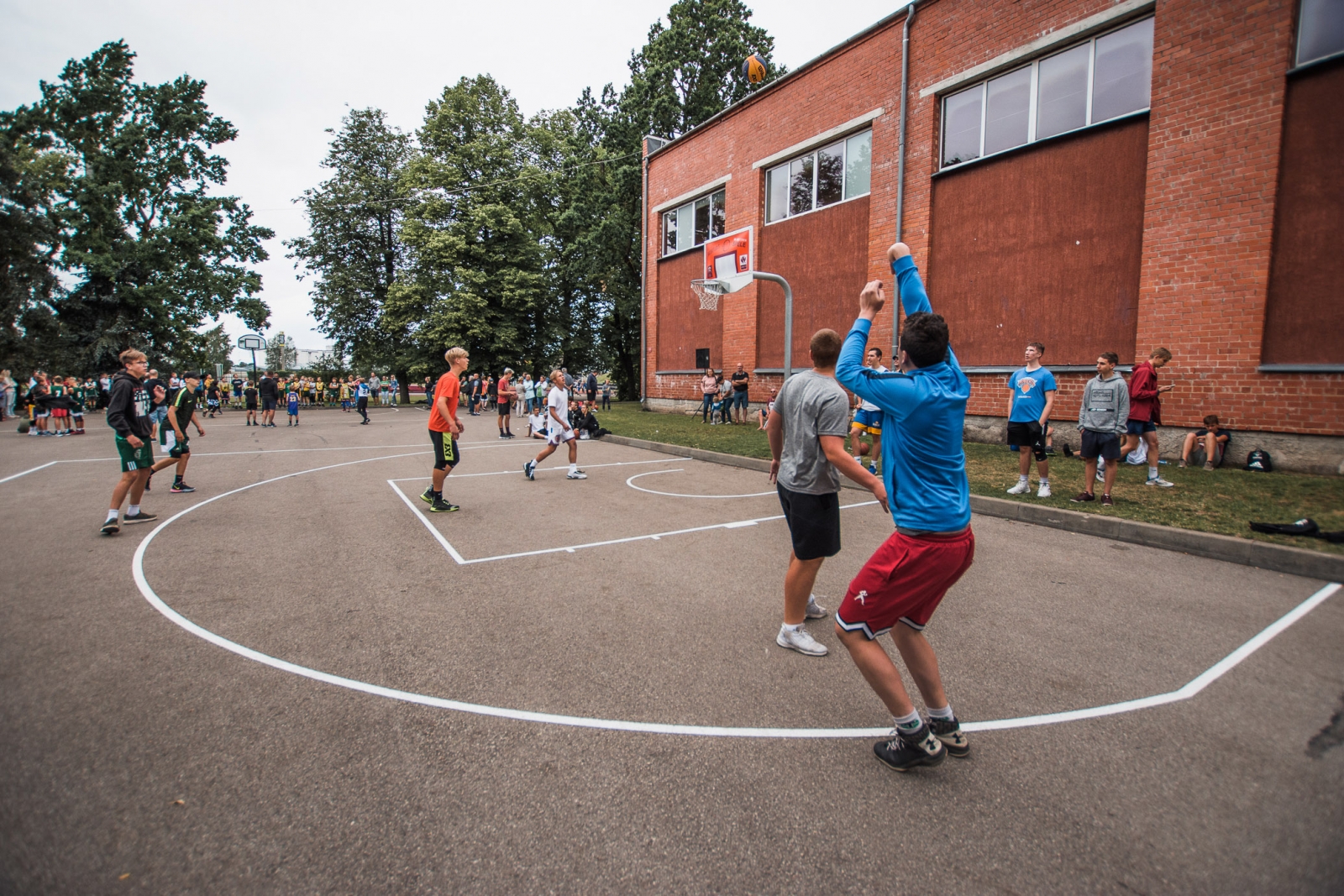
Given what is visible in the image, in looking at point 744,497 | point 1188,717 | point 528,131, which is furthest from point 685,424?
point 528,131

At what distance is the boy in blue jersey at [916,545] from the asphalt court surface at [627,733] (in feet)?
0.90

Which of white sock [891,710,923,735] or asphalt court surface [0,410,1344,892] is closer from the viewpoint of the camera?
asphalt court surface [0,410,1344,892]

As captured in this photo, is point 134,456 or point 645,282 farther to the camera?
point 645,282

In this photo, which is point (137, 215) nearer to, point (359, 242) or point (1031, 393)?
point (359, 242)

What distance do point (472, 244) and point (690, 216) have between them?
16.9 meters

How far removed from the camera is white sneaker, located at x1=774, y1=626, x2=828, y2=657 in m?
4.15

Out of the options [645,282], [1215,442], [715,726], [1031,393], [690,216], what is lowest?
[715,726]

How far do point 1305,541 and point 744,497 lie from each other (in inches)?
242

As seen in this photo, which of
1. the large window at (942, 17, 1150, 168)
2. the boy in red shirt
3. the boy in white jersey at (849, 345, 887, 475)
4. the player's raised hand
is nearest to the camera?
the player's raised hand

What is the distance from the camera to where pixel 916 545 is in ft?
9.61

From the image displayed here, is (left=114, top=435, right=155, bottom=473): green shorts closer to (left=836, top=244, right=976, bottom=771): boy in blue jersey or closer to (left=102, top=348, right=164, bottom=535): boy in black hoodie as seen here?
(left=102, top=348, right=164, bottom=535): boy in black hoodie

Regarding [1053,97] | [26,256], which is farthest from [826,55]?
[26,256]

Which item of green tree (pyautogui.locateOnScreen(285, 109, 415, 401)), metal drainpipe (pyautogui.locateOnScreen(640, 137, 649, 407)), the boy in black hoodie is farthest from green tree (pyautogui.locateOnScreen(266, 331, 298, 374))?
the boy in black hoodie

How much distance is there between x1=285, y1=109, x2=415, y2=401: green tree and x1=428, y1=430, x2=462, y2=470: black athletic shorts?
32.1 metres
